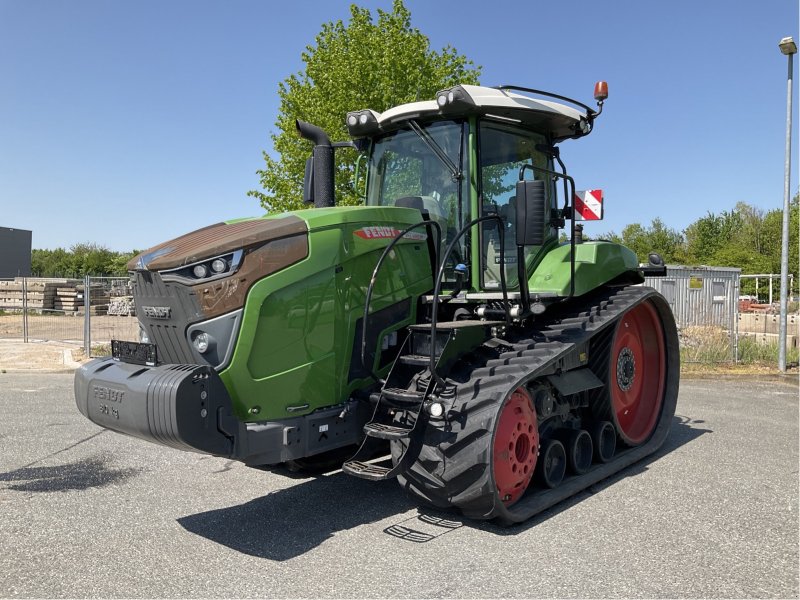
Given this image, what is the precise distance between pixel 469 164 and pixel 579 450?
2.54 m

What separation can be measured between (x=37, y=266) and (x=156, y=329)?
6958 cm

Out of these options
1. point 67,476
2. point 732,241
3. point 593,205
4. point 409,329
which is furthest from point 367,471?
point 732,241

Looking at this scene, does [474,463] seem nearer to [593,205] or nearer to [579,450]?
[579,450]

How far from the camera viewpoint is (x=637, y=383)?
6.91 m

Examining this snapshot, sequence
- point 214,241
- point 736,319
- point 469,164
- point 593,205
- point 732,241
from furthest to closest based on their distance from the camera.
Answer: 1. point 732,241
2. point 736,319
3. point 593,205
4. point 469,164
5. point 214,241

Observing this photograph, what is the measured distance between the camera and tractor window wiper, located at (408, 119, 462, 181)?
511cm

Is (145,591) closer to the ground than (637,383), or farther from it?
closer to the ground

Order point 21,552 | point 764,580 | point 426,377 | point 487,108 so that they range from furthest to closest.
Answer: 1. point 487,108
2. point 426,377
3. point 21,552
4. point 764,580

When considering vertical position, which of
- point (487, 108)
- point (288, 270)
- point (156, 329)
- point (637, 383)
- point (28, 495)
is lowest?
point (28, 495)

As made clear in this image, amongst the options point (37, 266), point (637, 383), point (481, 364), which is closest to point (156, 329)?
point (481, 364)

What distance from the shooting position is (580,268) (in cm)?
563

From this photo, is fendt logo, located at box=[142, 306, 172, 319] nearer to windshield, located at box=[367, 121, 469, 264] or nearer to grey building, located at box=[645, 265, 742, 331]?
windshield, located at box=[367, 121, 469, 264]

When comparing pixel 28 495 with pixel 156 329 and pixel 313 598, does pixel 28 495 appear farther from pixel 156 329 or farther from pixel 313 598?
pixel 313 598

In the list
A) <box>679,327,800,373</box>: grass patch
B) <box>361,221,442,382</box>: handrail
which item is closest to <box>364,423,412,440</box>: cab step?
<box>361,221,442,382</box>: handrail
